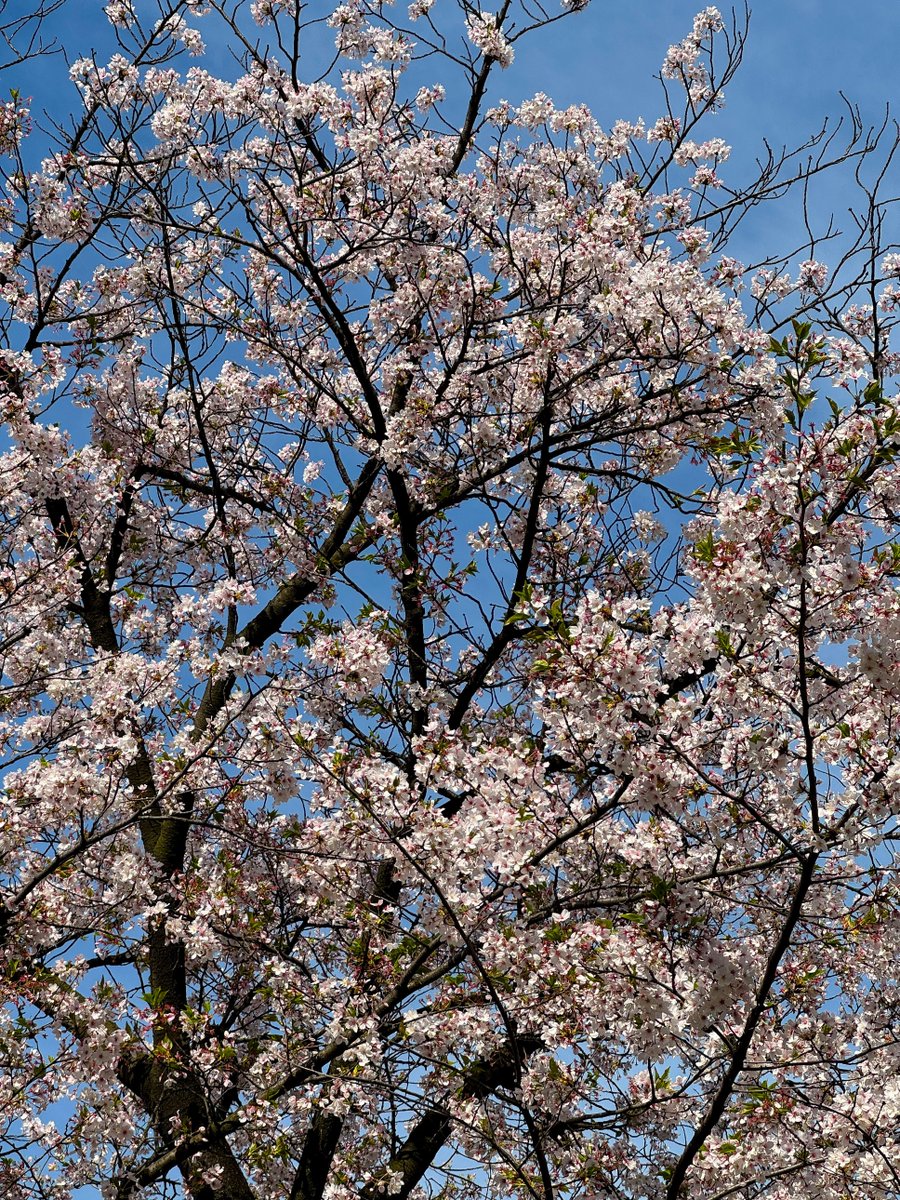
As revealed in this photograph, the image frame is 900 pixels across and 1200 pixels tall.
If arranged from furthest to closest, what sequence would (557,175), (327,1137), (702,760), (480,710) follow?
(557,175), (480,710), (327,1137), (702,760)

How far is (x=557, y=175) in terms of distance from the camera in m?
9.16

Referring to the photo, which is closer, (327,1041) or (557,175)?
(327,1041)

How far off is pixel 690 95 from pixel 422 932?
308 inches

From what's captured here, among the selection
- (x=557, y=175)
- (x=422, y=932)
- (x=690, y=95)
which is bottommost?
(x=422, y=932)

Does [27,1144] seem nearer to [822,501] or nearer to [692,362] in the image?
[822,501]

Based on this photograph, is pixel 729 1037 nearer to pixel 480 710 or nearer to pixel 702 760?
pixel 702 760

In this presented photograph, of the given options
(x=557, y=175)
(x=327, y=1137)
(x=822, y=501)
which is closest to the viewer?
(x=822, y=501)

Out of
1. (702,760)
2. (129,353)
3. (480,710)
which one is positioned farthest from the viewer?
(129,353)

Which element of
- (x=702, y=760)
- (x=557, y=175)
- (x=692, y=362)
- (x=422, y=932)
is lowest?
(x=422, y=932)

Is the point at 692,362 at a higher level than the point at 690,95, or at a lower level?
lower

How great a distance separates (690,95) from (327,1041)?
8550 mm

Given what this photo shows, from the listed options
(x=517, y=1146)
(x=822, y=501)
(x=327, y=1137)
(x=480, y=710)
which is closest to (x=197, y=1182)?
(x=327, y=1137)

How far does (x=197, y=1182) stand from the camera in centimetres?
680

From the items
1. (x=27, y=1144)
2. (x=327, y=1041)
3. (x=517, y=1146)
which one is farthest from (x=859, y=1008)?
(x=27, y=1144)
